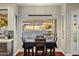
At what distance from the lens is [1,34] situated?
21.7ft

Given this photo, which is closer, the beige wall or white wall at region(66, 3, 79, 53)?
white wall at region(66, 3, 79, 53)

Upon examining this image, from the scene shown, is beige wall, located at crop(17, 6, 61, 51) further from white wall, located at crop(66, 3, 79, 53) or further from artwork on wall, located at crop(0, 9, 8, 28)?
artwork on wall, located at crop(0, 9, 8, 28)

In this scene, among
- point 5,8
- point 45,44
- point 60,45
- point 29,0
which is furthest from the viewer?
point 60,45

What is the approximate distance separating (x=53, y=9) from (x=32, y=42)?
3.37 metres

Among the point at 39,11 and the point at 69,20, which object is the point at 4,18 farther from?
the point at 69,20

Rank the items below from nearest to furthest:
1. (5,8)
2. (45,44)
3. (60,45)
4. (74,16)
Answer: (45,44) → (5,8) → (74,16) → (60,45)

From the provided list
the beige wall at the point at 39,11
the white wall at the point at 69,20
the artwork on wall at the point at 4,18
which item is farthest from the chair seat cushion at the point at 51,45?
the beige wall at the point at 39,11

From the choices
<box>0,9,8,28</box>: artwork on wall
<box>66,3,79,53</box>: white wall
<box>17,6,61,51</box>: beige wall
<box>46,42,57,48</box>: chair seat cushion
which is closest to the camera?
<box>46,42,57,48</box>: chair seat cushion

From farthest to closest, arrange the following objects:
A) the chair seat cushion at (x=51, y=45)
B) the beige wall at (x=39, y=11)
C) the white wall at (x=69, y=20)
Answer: the beige wall at (x=39, y=11) → the white wall at (x=69, y=20) → the chair seat cushion at (x=51, y=45)

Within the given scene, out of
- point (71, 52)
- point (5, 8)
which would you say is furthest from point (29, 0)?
point (71, 52)

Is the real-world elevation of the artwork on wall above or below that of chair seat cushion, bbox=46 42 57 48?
above

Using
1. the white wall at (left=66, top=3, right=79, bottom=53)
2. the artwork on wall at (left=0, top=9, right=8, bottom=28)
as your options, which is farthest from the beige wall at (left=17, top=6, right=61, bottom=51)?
the artwork on wall at (left=0, top=9, right=8, bottom=28)

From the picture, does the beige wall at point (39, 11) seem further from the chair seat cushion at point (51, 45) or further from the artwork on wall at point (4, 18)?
the chair seat cushion at point (51, 45)

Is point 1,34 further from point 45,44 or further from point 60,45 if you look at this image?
point 60,45
